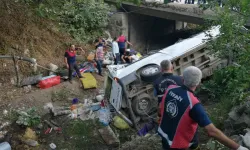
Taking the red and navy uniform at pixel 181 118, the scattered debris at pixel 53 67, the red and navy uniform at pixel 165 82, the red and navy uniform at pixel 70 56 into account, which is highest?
the red and navy uniform at pixel 181 118

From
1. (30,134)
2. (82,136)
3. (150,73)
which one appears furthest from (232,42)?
(30,134)

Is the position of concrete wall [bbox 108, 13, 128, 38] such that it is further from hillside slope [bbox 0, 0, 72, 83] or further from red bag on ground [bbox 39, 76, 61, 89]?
red bag on ground [bbox 39, 76, 61, 89]

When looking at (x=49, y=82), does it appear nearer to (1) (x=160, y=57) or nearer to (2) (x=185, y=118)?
(1) (x=160, y=57)

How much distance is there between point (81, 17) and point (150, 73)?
24.6ft

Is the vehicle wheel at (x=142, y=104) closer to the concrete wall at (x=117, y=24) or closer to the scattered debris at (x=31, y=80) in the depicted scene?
the scattered debris at (x=31, y=80)

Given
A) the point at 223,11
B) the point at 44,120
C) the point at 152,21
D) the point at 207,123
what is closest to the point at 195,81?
the point at 207,123

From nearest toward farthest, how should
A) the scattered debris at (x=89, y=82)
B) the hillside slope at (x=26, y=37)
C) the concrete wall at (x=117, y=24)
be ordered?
the scattered debris at (x=89, y=82)
the hillside slope at (x=26, y=37)
the concrete wall at (x=117, y=24)

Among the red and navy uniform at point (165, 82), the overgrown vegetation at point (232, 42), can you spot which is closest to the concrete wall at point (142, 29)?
the overgrown vegetation at point (232, 42)

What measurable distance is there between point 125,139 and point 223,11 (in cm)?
366

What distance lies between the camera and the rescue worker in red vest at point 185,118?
3.03 metres

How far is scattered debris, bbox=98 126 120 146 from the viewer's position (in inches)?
277

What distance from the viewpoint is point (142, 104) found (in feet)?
24.0

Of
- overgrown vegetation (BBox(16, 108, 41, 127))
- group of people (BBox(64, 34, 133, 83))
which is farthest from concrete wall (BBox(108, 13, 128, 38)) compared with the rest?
overgrown vegetation (BBox(16, 108, 41, 127))

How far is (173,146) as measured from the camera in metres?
3.38
